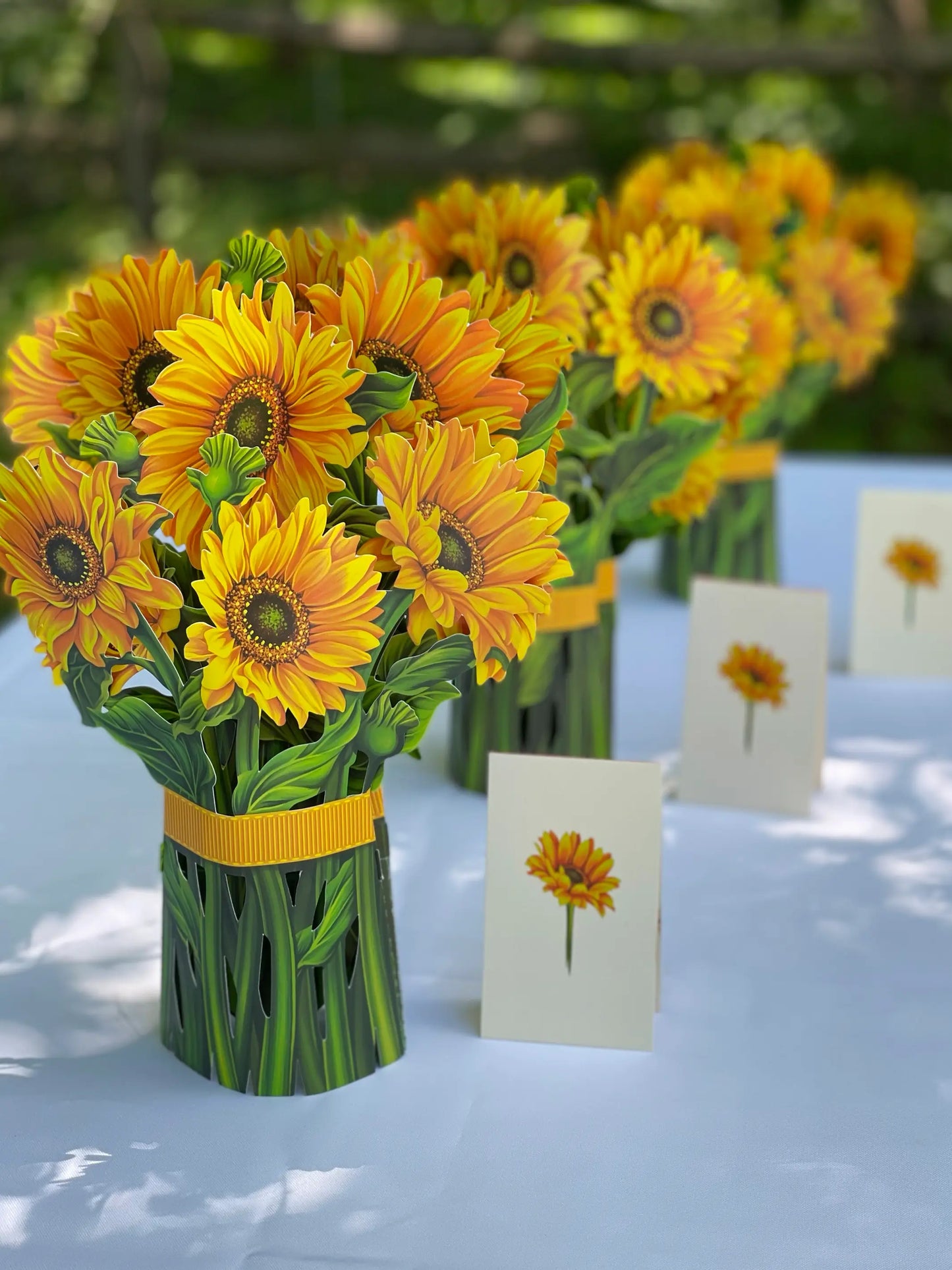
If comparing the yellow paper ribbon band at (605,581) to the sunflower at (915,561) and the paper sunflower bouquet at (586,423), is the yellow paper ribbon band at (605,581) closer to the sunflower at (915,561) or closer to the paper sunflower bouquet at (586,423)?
the paper sunflower bouquet at (586,423)

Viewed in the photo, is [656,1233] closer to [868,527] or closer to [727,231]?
[868,527]

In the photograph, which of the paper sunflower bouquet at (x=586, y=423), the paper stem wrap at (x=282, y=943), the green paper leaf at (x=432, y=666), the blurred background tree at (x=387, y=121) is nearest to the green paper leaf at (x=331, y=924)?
the paper stem wrap at (x=282, y=943)

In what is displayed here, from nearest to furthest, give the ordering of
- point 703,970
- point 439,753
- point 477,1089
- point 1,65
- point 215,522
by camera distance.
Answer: point 215,522 < point 477,1089 < point 703,970 < point 439,753 < point 1,65

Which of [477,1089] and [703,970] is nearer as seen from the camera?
[477,1089]

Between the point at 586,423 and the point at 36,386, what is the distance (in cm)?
49

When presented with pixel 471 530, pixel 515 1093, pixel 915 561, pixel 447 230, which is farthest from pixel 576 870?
pixel 915 561

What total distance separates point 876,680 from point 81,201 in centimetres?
424

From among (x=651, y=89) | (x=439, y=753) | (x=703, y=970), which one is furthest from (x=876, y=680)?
(x=651, y=89)

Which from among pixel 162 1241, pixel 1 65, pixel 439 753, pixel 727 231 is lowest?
pixel 162 1241

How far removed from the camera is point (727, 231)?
158cm

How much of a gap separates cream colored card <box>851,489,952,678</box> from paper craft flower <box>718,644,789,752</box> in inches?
13.6

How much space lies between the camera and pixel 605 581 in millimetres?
1263

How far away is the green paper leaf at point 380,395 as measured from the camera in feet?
2.38

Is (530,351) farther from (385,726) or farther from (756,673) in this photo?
(756,673)
